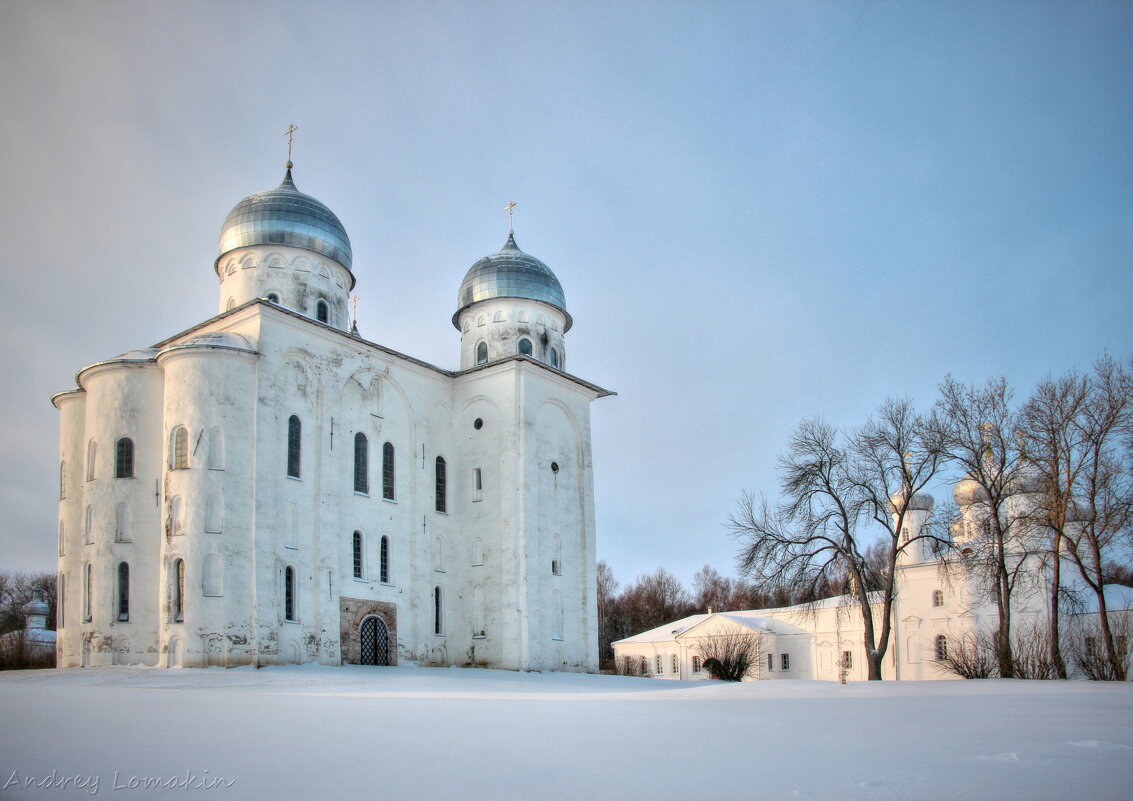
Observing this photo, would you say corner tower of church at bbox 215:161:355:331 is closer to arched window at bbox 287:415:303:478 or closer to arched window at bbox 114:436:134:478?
arched window at bbox 287:415:303:478

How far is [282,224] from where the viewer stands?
94.6 ft

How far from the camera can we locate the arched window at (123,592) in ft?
77.6

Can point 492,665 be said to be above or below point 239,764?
below

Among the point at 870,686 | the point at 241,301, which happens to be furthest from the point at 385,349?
the point at 870,686

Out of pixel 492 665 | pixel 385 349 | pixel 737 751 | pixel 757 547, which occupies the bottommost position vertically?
pixel 492 665

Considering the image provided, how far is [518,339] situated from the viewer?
3300 centimetres

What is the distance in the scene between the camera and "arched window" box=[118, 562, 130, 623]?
2366 centimetres

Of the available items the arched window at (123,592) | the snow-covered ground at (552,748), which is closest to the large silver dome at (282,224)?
the arched window at (123,592)

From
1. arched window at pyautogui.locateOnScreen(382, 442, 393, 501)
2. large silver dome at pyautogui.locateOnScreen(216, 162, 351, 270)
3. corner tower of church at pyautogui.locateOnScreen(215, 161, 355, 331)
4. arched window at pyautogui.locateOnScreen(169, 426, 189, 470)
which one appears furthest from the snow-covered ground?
large silver dome at pyautogui.locateOnScreen(216, 162, 351, 270)

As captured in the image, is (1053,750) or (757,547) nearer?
(1053,750)

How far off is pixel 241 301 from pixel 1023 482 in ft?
80.6

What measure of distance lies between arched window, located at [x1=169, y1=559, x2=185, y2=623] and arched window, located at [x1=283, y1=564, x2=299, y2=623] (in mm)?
2515

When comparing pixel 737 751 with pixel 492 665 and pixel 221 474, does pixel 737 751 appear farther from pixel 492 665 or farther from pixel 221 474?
pixel 492 665

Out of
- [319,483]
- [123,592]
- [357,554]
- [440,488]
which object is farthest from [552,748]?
[440,488]
